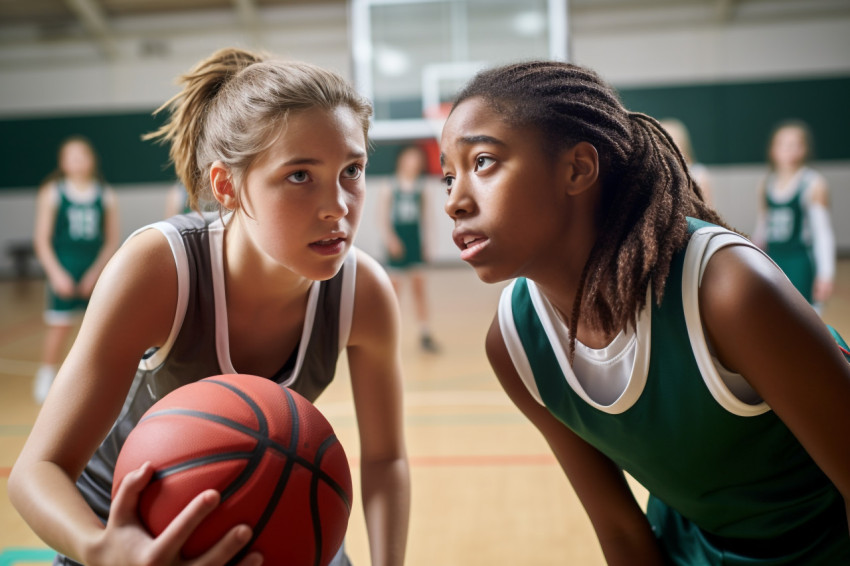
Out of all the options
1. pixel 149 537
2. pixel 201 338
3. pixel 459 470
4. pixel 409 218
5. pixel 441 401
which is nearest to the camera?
pixel 149 537

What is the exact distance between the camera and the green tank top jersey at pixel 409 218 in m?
6.29

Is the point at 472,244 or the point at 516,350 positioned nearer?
the point at 472,244

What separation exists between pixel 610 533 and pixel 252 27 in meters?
10.7

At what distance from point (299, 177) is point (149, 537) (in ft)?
2.05

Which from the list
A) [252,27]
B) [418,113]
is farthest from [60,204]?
[252,27]

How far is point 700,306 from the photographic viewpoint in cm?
114

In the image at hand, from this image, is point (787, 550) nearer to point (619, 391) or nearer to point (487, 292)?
point (619, 391)

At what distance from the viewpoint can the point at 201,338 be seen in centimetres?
145

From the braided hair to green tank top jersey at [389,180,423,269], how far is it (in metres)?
4.96

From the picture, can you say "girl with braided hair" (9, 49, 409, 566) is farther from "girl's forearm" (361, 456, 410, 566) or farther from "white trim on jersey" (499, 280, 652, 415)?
"white trim on jersey" (499, 280, 652, 415)

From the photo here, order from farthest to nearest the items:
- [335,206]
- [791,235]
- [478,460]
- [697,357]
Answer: [791,235] → [478,460] → [335,206] → [697,357]

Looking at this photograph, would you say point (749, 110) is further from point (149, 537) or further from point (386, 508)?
point (149, 537)

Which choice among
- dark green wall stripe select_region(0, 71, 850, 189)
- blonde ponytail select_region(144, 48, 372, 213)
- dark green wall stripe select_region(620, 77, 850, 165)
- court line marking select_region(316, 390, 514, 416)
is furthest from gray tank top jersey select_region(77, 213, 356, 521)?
dark green wall stripe select_region(620, 77, 850, 165)

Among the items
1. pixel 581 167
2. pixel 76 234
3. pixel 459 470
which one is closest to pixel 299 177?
pixel 581 167
